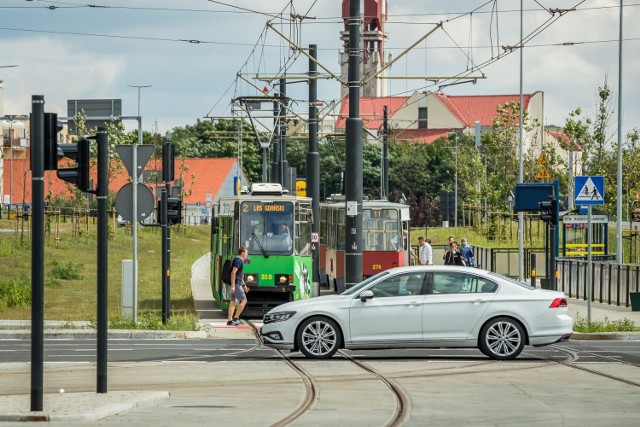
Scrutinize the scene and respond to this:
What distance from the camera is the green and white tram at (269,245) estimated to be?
31016mm

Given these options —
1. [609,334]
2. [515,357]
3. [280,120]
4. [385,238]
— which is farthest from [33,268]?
[280,120]

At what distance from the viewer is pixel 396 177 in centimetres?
12444

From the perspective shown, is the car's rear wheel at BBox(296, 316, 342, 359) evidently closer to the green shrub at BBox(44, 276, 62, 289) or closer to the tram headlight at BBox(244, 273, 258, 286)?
the tram headlight at BBox(244, 273, 258, 286)

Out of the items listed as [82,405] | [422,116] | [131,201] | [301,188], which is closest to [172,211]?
[131,201]

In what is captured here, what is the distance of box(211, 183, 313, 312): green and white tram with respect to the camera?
31.0 meters

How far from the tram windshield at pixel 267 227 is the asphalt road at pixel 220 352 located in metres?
6.19

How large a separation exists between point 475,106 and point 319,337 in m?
139

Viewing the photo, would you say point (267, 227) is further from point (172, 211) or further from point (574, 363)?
point (574, 363)

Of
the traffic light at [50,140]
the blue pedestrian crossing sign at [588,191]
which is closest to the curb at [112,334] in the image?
the blue pedestrian crossing sign at [588,191]

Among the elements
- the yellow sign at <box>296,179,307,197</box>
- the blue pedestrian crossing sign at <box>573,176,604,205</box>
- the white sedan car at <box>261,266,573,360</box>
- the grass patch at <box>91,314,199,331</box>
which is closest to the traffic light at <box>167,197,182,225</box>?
the grass patch at <box>91,314,199,331</box>

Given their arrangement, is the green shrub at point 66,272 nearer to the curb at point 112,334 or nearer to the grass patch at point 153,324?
the grass patch at point 153,324

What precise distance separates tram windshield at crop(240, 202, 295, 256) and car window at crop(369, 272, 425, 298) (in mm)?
10847

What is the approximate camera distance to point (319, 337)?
67.0ft

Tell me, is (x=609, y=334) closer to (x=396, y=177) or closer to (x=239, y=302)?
(x=239, y=302)
